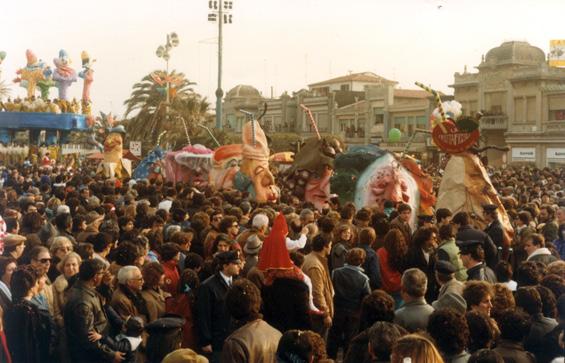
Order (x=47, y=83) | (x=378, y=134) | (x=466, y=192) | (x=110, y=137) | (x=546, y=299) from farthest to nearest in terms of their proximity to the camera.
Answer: (x=378, y=134), (x=47, y=83), (x=110, y=137), (x=466, y=192), (x=546, y=299)

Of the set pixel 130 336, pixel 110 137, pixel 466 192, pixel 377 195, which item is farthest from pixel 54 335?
pixel 110 137

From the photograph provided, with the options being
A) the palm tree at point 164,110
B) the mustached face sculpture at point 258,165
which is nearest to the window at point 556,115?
the palm tree at point 164,110

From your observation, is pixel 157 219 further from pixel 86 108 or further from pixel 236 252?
pixel 86 108

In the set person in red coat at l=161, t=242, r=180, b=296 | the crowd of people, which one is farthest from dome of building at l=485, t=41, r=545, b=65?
person in red coat at l=161, t=242, r=180, b=296

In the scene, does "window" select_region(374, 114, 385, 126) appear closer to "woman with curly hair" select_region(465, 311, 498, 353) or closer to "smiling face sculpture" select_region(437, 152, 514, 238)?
"smiling face sculpture" select_region(437, 152, 514, 238)

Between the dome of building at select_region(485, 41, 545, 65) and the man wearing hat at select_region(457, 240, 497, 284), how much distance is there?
4232 centimetres

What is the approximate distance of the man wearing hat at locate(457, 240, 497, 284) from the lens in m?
6.52

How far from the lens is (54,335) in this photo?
538 centimetres

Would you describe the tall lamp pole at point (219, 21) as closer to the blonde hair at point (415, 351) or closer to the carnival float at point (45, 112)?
the carnival float at point (45, 112)

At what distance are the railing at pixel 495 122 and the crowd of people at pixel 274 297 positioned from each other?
39.0 m

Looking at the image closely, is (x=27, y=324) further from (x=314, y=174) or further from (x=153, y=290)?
(x=314, y=174)

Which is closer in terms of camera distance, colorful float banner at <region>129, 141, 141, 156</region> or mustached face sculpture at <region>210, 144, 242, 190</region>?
mustached face sculpture at <region>210, 144, 242, 190</region>

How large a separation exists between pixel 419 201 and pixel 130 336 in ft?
31.9

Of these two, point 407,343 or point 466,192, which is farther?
point 466,192
